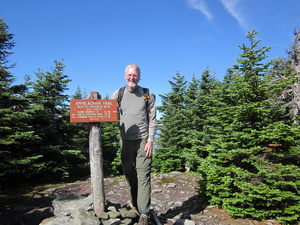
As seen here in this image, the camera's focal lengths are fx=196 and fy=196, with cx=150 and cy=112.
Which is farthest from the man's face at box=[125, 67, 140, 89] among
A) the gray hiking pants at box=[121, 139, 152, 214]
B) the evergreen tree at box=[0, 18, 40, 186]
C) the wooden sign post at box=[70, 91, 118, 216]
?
the evergreen tree at box=[0, 18, 40, 186]

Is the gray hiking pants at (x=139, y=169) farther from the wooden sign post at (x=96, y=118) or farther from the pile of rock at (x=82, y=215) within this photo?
the wooden sign post at (x=96, y=118)

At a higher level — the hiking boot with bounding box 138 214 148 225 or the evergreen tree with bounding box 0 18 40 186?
the evergreen tree with bounding box 0 18 40 186

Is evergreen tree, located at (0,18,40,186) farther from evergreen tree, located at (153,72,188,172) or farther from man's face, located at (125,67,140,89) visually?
evergreen tree, located at (153,72,188,172)

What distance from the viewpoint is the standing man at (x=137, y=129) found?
3.91 metres

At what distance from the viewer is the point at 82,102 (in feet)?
13.0

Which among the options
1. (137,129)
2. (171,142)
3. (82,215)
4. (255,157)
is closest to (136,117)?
(137,129)

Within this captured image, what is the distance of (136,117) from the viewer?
4004 millimetres

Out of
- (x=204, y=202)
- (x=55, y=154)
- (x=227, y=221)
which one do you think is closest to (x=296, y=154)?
(x=227, y=221)

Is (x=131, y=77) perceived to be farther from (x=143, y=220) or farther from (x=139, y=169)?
(x=143, y=220)

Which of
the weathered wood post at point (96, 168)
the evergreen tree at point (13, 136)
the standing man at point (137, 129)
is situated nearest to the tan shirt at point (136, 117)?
the standing man at point (137, 129)

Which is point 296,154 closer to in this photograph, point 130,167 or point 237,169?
point 237,169

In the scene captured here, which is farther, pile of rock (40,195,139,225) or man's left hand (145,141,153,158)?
man's left hand (145,141,153,158)

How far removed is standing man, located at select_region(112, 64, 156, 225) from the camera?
3.91 metres

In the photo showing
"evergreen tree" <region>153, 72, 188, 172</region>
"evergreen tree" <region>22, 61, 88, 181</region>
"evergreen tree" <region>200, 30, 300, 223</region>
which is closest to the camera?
"evergreen tree" <region>200, 30, 300, 223</region>
